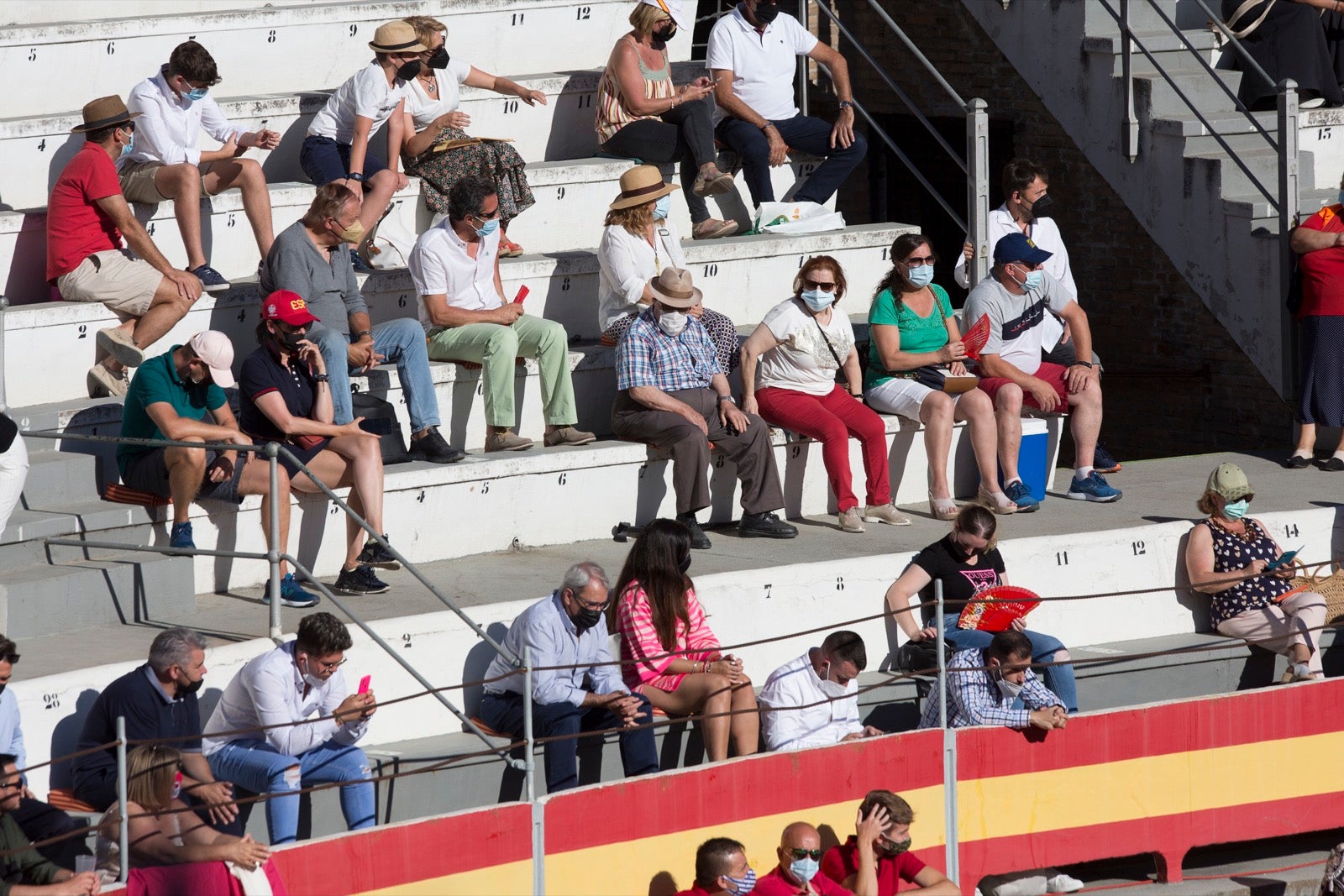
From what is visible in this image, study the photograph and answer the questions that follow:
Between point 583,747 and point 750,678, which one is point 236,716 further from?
point 750,678

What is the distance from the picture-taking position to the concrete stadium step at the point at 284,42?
486 inches

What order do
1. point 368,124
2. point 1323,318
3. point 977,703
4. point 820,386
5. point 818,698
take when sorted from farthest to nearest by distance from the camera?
point 1323,318 → point 368,124 → point 820,386 → point 977,703 → point 818,698

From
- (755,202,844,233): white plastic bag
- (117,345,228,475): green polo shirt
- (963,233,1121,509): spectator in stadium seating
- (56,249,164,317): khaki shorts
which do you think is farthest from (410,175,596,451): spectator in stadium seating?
(755,202,844,233): white plastic bag

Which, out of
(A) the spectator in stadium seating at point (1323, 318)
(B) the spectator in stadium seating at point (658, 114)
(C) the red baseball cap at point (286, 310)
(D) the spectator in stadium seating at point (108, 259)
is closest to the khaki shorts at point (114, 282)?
(D) the spectator in stadium seating at point (108, 259)

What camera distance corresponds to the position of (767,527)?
10438 millimetres

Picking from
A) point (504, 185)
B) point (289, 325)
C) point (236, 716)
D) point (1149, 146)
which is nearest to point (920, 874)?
point (236, 716)

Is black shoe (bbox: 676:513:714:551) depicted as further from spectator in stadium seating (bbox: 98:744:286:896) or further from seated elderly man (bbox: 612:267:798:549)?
spectator in stadium seating (bbox: 98:744:286:896)

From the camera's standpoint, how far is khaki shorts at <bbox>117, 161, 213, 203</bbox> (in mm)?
11023

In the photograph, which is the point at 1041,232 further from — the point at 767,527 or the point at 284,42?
the point at 284,42

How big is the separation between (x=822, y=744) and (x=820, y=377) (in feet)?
8.75

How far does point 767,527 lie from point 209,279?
326 cm

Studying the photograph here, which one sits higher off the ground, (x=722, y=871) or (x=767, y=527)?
(x=767, y=527)

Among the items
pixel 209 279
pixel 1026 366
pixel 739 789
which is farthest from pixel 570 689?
pixel 1026 366

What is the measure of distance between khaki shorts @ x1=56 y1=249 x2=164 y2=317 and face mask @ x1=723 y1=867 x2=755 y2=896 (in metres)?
4.43
